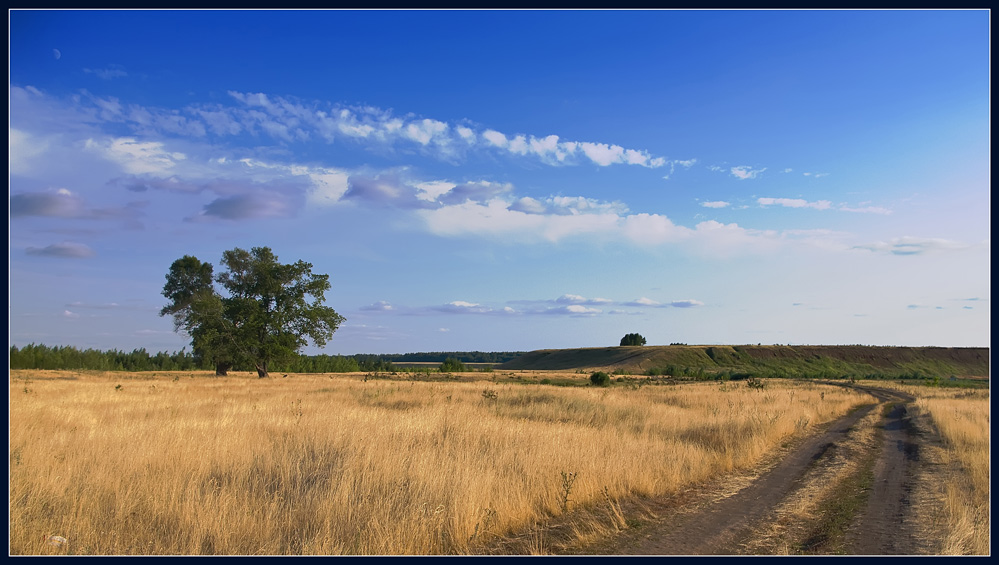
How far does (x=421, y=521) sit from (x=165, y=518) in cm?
313

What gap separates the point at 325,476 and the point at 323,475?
4 cm

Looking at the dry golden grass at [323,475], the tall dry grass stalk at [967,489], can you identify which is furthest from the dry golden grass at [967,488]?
the dry golden grass at [323,475]

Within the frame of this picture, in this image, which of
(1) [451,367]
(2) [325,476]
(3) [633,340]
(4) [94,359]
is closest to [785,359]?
(3) [633,340]

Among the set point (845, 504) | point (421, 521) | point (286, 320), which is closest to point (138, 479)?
point (421, 521)

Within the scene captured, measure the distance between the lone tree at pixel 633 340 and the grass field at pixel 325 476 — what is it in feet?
538

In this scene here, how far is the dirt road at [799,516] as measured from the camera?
674 centimetres

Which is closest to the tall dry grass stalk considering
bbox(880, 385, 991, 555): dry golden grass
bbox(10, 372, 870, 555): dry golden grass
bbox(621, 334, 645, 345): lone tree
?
bbox(880, 385, 991, 555): dry golden grass

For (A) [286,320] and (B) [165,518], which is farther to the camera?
(A) [286,320]

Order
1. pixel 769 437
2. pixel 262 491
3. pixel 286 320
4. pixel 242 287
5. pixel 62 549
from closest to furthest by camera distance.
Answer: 1. pixel 62 549
2. pixel 262 491
3. pixel 769 437
4. pixel 286 320
5. pixel 242 287

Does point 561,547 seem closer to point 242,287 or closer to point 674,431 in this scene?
point 674,431

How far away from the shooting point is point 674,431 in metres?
16.0

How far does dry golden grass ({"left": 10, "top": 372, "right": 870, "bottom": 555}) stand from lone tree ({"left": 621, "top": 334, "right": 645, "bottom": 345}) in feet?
538

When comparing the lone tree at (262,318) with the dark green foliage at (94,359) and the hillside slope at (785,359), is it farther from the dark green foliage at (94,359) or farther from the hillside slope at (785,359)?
the hillside slope at (785,359)

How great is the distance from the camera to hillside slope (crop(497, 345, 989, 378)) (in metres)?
131
